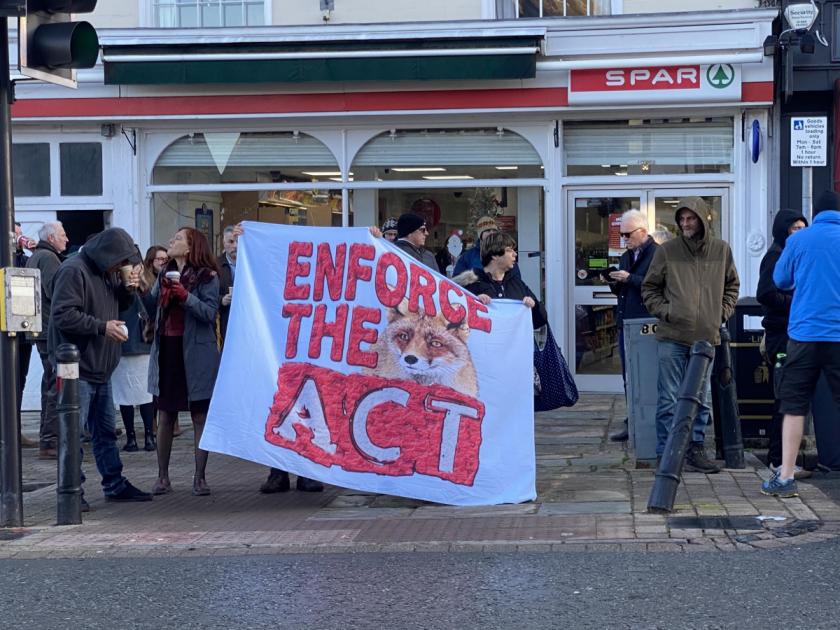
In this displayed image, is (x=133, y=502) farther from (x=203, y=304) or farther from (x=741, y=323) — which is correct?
(x=741, y=323)

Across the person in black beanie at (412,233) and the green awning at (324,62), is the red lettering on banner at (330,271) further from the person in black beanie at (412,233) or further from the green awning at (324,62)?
the green awning at (324,62)

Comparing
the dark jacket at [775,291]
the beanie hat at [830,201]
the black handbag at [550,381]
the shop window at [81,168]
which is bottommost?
the black handbag at [550,381]

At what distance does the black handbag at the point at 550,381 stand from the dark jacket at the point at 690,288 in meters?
0.75

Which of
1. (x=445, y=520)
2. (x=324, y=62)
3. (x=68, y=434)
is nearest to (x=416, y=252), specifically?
(x=445, y=520)

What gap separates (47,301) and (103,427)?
2094 millimetres

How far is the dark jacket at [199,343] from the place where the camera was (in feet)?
27.1

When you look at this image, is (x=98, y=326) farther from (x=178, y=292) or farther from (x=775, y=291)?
(x=775, y=291)

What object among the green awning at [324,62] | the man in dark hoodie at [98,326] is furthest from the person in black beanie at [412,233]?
the green awning at [324,62]

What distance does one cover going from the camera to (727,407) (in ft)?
28.2

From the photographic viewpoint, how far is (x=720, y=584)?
5.71 metres

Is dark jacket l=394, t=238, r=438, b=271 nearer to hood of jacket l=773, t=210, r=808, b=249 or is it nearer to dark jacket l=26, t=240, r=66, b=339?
hood of jacket l=773, t=210, r=808, b=249

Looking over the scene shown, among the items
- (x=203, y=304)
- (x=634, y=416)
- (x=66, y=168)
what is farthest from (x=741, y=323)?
(x=66, y=168)

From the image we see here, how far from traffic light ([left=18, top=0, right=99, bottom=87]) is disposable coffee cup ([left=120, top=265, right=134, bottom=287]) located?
1455 millimetres

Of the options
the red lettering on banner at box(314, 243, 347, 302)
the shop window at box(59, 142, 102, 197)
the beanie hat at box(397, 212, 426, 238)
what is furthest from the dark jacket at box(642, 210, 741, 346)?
the shop window at box(59, 142, 102, 197)
